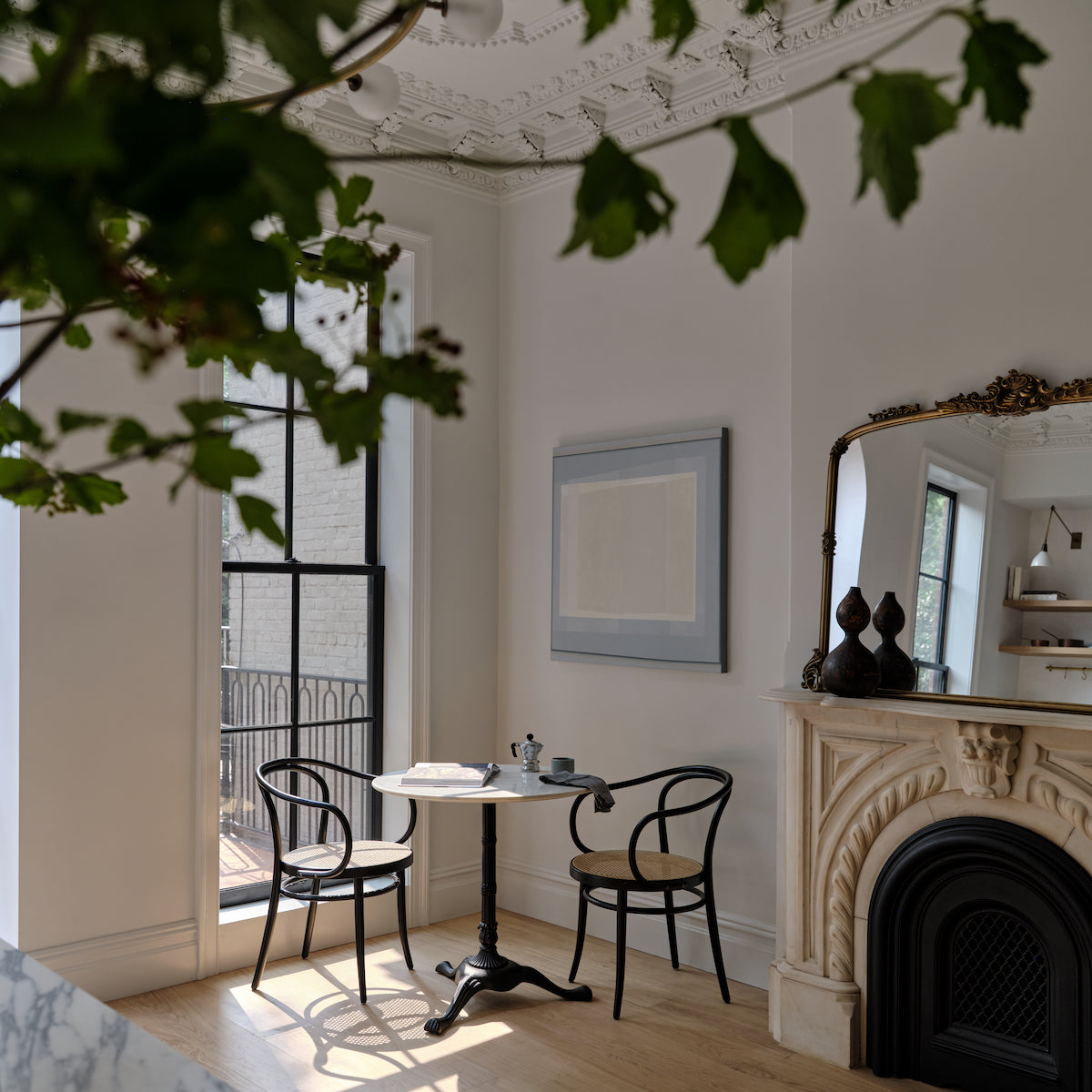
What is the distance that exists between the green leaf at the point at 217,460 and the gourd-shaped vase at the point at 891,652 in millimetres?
3480

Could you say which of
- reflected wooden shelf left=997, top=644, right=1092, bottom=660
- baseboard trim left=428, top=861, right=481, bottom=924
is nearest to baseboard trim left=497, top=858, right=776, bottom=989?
baseboard trim left=428, top=861, right=481, bottom=924

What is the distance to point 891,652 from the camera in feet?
11.7

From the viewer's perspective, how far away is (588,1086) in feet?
10.8

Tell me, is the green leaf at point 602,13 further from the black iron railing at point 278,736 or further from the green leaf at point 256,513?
the black iron railing at point 278,736

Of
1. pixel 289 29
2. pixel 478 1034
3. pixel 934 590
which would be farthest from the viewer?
pixel 478 1034

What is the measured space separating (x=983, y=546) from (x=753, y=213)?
11.0 feet

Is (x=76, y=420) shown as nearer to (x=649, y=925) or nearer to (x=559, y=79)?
(x=649, y=925)

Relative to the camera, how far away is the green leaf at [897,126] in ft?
1.07

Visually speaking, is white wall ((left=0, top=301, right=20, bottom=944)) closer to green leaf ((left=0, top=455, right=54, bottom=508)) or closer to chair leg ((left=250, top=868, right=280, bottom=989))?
chair leg ((left=250, top=868, right=280, bottom=989))

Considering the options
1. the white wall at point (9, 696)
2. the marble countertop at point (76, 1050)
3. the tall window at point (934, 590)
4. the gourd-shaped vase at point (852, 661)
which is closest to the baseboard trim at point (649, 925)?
the gourd-shaped vase at point (852, 661)

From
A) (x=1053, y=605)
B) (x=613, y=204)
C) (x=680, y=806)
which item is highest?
(x=613, y=204)

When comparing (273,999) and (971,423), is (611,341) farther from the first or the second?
(273,999)

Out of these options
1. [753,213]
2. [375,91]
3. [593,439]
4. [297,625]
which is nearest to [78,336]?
[753,213]

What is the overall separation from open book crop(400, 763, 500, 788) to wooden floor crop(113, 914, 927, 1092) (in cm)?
80
